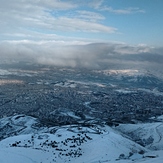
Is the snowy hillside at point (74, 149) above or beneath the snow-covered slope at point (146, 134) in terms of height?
above

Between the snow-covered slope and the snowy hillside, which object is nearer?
the snowy hillside

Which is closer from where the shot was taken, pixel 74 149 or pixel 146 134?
pixel 74 149

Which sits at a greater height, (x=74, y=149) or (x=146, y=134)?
(x=74, y=149)

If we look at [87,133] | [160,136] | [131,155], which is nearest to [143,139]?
[160,136]

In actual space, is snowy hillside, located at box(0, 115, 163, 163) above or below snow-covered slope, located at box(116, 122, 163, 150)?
above

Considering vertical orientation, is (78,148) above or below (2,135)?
above

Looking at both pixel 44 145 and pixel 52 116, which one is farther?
pixel 52 116

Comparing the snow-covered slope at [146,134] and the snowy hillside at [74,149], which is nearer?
the snowy hillside at [74,149]

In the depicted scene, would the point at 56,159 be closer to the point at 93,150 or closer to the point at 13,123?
the point at 93,150
